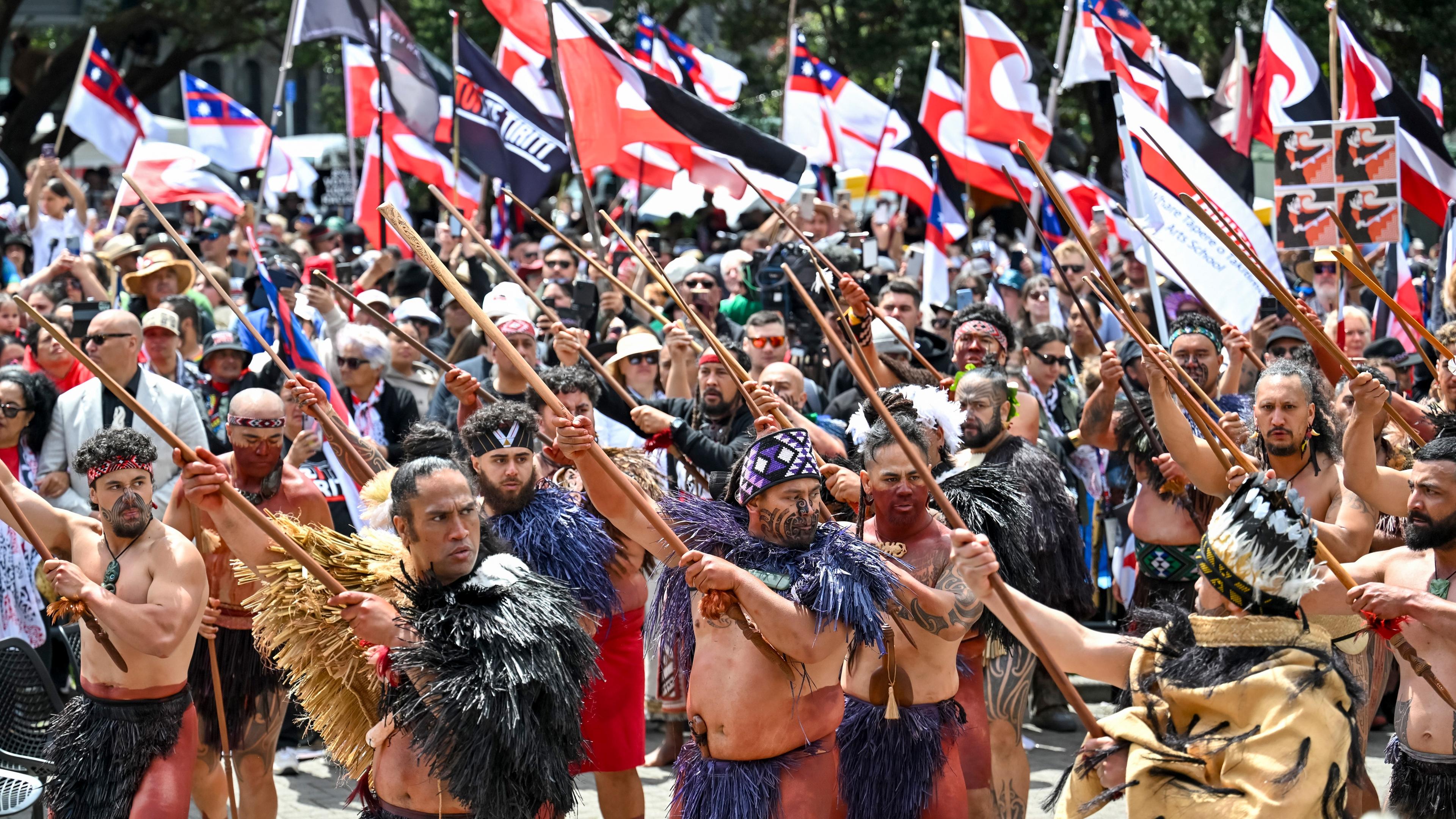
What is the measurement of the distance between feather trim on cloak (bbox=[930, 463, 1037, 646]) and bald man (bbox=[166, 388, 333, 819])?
2774 millimetres

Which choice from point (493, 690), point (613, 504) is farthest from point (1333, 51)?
point (493, 690)

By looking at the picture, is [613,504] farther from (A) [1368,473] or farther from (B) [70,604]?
(A) [1368,473]

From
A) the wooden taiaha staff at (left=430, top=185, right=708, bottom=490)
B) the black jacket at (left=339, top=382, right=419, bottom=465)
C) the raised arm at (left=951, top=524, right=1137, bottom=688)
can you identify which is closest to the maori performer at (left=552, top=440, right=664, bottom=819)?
the wooden taiaha staff at (left=430, top=185, right=708, bottom=490)

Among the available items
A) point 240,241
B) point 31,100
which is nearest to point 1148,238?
point 240,241

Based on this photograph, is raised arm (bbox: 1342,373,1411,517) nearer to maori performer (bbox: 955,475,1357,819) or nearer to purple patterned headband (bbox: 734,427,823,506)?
maori performer (bbox: 955,475,1357,819)

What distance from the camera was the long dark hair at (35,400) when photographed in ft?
27.7

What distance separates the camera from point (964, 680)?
5.98 meters

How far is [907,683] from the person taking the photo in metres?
5.50

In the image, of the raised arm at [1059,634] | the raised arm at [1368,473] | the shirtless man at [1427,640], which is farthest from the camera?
the raised arm at [1368,473]

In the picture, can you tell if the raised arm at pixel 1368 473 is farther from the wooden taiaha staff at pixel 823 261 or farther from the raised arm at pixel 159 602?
the raised arm at pixel 159 602

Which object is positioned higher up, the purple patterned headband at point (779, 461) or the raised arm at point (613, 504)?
the purple patterned headband at point (779, 461)

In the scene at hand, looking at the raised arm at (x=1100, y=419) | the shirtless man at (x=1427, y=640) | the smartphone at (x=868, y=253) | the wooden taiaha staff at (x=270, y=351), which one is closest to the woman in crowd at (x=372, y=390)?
the wooden taiaha staff at (x=270, y=351)

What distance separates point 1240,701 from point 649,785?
4605 millimetres

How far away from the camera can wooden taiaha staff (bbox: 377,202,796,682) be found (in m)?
4.68
